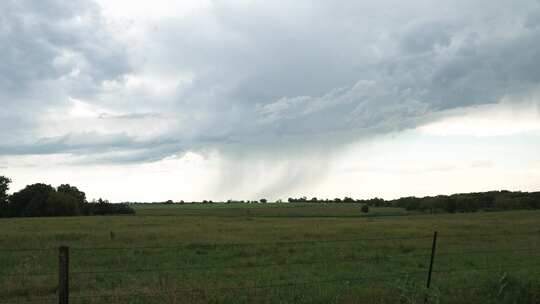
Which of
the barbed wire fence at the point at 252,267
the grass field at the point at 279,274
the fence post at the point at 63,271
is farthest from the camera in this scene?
the grass field at the point at 279,274

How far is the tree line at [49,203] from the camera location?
106 m

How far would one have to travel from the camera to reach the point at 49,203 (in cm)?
10519

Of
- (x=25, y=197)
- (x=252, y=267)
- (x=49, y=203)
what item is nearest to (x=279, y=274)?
(x=252, y=267)

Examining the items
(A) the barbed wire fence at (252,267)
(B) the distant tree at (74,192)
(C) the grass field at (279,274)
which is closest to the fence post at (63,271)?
(A) the barbed wire fence at (252,267)

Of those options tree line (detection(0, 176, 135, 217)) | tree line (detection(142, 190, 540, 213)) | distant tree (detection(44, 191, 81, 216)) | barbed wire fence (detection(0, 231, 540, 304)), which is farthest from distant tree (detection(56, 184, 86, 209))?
barbed wire fence (detection(0, 231, 540, 304))

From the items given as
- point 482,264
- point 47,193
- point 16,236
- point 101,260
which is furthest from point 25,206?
point 482,264

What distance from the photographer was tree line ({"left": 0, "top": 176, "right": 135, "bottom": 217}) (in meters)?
106

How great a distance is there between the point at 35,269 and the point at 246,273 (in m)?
7.80

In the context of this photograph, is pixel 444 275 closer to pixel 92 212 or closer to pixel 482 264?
pixel 482 264

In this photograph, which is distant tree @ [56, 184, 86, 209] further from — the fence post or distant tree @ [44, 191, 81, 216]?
the fence post

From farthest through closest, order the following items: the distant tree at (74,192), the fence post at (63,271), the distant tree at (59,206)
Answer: the distant tree at (74,192)
the distant tree at (59,206)
the fence post at (63,271)

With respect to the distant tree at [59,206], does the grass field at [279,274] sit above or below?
below

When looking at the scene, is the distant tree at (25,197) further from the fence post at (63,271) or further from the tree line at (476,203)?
the fence post at (63,271)

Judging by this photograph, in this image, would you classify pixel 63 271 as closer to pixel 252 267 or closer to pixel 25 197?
pixel 252 267
